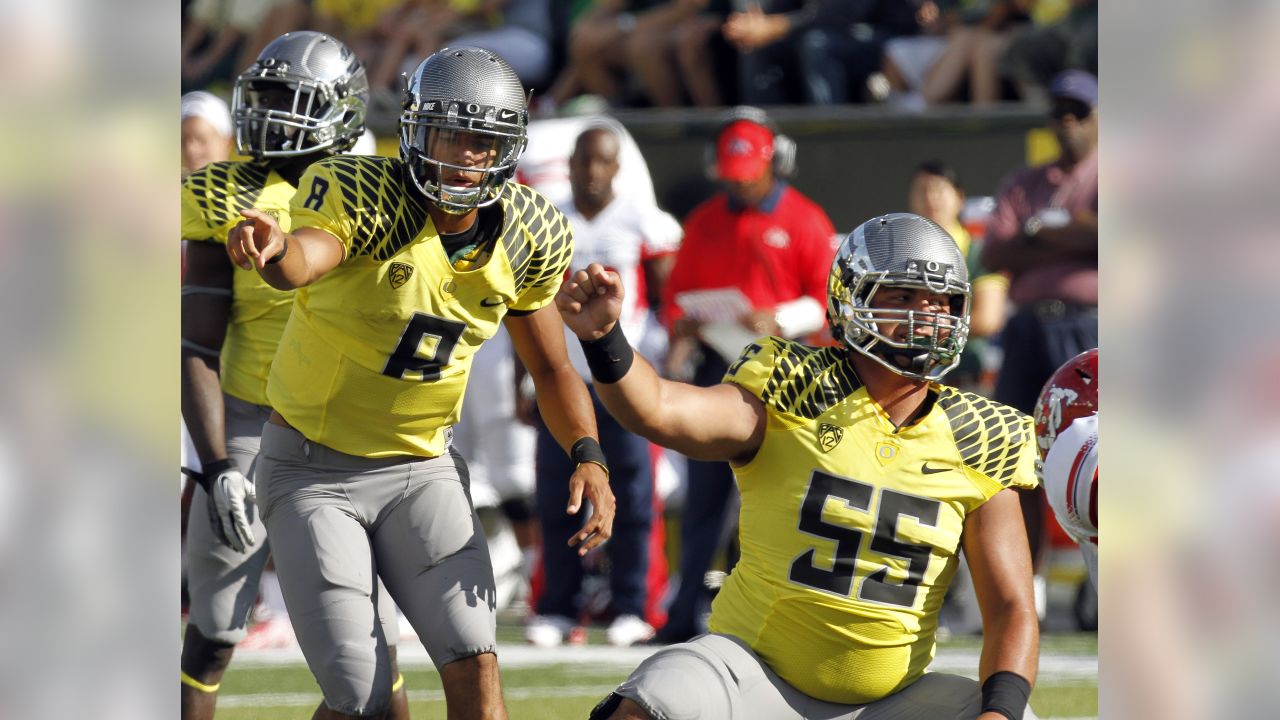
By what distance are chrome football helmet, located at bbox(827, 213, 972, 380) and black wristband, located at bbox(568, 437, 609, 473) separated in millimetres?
586

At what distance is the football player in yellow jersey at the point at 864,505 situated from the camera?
3.23 meters

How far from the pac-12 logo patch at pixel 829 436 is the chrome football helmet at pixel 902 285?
0.17 metres

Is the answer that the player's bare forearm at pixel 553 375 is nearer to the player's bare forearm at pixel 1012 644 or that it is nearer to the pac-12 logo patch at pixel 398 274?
the pac-12 logo patch at pixel 398 274

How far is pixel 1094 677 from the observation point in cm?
599

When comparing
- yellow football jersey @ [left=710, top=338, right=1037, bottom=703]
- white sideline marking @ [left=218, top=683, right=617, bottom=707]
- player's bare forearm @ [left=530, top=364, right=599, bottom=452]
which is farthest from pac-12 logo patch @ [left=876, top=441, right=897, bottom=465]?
white sideline marking @ [left=218, top=683, right=617, bottom=707]

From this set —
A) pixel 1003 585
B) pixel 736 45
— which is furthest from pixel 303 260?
pixel 736 45

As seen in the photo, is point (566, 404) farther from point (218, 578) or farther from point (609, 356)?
point (218, 578)

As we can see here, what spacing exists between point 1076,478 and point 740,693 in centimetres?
90

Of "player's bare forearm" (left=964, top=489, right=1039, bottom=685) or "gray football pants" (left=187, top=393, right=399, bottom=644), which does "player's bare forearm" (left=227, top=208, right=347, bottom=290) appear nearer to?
"gray football pants" (left=187, top=393, right=399, bottom=644)

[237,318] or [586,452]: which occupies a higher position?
[237,318]

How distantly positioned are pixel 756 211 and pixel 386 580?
3829 mm

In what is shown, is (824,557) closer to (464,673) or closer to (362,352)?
(464,673)

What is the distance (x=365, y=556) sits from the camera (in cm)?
346
